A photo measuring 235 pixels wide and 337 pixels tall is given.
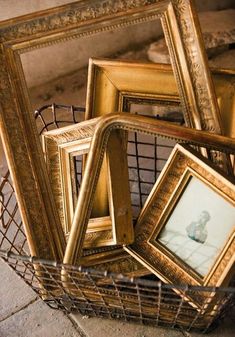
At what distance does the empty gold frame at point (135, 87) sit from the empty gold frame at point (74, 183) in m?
0.07

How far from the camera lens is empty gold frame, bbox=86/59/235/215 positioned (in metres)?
1.07

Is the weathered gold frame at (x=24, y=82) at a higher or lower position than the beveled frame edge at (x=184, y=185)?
higher

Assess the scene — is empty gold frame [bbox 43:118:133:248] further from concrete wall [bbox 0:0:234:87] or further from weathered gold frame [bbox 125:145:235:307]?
concrete wall [bbox 0:0:234:87]

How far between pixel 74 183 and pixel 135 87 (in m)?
0.29

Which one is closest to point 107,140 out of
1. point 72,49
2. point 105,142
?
point 105,142

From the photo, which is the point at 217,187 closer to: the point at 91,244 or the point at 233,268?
the point at 233,268

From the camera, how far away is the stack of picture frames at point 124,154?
3.04 ft

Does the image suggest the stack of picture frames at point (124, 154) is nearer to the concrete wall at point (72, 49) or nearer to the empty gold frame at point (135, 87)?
the empty gold frame at point (135, 87)

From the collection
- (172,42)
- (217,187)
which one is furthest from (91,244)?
(172,42)

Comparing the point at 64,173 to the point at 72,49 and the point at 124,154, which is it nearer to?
the point at 124,154

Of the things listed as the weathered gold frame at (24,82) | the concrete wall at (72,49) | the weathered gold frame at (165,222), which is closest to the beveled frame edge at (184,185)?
the weathered gold frame at (165,222)

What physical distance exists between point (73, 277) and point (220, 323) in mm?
414

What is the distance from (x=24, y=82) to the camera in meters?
0.98

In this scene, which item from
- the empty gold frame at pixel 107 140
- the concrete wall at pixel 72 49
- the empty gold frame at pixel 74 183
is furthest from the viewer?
the concrete wall at pixel 72 49
